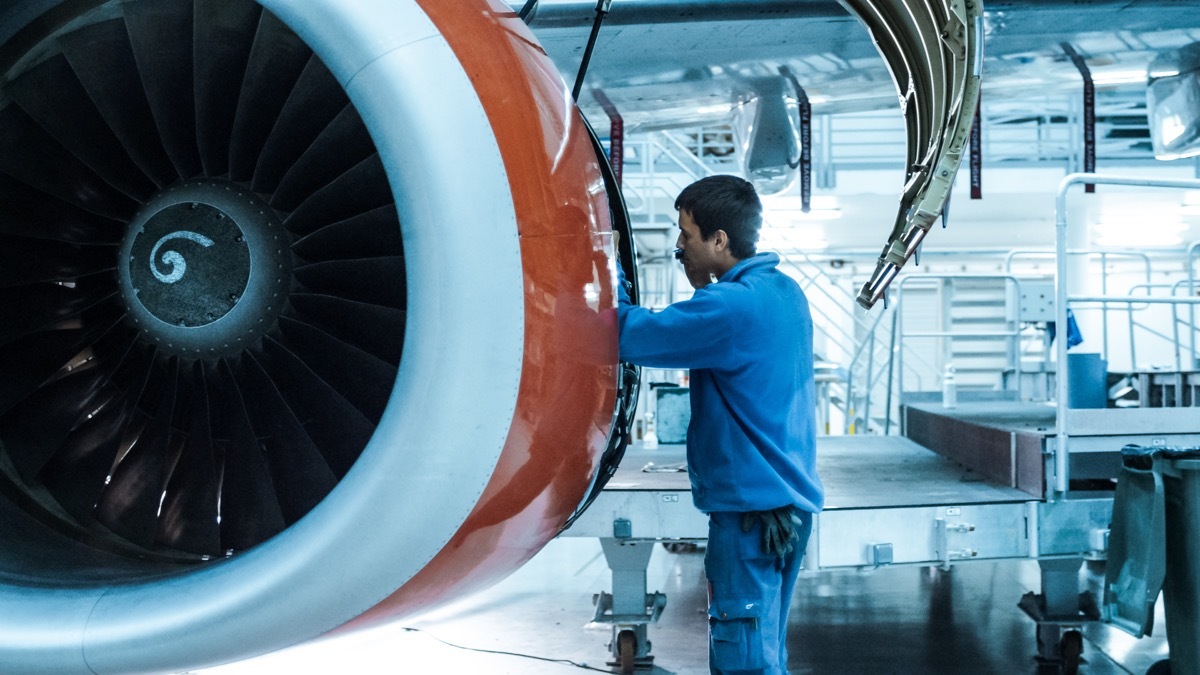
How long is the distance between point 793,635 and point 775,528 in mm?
2903

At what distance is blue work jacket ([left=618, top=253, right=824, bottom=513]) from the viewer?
2.17 meters

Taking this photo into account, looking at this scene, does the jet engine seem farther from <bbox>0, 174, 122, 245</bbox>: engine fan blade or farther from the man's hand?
the man's hand

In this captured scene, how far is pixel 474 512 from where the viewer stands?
67.4 inches

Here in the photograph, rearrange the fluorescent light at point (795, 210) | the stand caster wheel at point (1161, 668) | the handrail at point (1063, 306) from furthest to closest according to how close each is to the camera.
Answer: the fluorescent light at point (795, 210)
the stand caster wheel at point (1161, 668)
the handrail at point (1063, 306)

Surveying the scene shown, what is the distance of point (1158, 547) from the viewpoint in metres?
3.13

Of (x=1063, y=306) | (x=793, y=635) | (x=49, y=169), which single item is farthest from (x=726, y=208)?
(x=793, y=635)

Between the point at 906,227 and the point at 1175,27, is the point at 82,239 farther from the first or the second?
the point at 1175,27

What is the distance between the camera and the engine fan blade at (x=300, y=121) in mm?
2029

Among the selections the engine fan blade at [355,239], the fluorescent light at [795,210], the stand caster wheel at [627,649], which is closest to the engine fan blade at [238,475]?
the engine fan blade at [355,239]

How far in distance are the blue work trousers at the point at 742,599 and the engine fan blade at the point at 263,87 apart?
128 centimetres

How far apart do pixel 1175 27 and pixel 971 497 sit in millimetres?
1810

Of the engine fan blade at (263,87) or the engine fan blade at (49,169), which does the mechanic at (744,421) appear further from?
the engine fan blade at (49,169)

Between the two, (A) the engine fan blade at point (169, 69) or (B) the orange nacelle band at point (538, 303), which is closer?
(B) the orange nacelle band at point (538, 303)

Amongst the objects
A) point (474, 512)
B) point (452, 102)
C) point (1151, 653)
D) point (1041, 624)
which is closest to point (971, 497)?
point (1041, 624)
